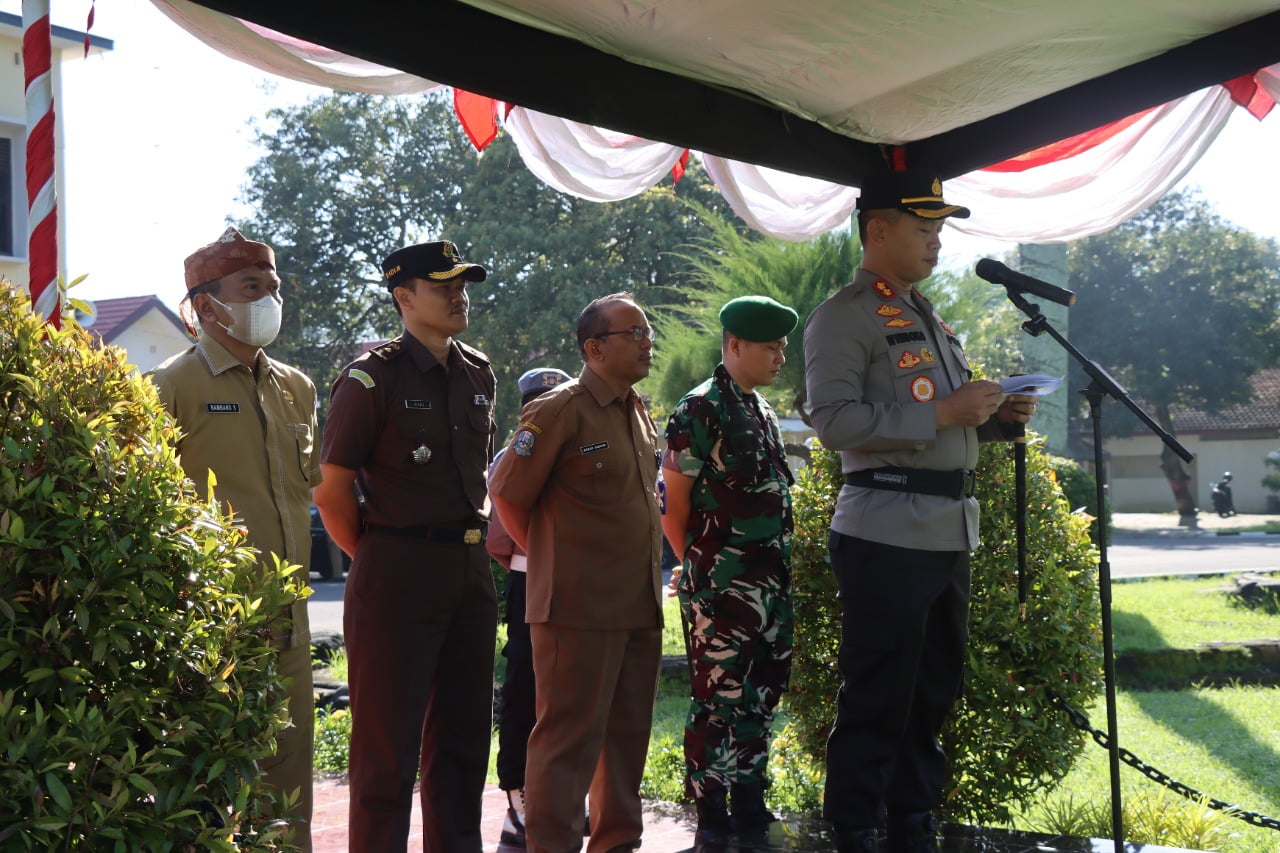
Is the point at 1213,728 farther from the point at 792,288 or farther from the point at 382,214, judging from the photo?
the point at 382,214

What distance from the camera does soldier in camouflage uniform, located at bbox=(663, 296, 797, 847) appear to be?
4.40 metres

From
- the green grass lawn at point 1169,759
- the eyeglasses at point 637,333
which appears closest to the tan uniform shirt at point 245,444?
the eyeglasses at point 637,333

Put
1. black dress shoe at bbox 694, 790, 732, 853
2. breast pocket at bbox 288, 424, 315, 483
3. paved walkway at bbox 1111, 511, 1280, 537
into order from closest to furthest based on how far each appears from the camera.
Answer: breast pocket at bbox 288, 424, 315, 483
black dress shoe at bbox 694, 790, 732, 853
paved walkway at bbox 1111, 511, 1280, 537

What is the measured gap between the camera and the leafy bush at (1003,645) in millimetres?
4527

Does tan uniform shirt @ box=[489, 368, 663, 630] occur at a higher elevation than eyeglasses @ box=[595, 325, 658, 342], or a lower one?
lower

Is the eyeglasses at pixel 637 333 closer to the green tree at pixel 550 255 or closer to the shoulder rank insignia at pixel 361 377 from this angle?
the shoulder rank insignia at pixel 361 377

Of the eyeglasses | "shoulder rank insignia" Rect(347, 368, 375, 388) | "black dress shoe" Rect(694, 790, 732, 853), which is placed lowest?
"black dress shoe" Rect(694, 790, 732, 853)

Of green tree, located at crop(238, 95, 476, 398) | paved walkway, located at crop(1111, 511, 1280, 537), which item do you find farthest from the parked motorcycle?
green tree, located at crop(238, 95, 476, 398)

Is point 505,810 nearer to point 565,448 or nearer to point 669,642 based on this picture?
point 565,448

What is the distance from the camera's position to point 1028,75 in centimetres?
423

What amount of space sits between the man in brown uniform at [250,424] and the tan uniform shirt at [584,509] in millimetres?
719

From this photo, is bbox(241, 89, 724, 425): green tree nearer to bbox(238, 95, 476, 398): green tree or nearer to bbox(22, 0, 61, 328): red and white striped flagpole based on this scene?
bbox(238, 95, 476, 398): green tree

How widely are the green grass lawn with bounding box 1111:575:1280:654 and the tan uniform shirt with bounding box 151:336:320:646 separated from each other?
6457 millimetres

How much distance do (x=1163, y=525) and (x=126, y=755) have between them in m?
38.2
